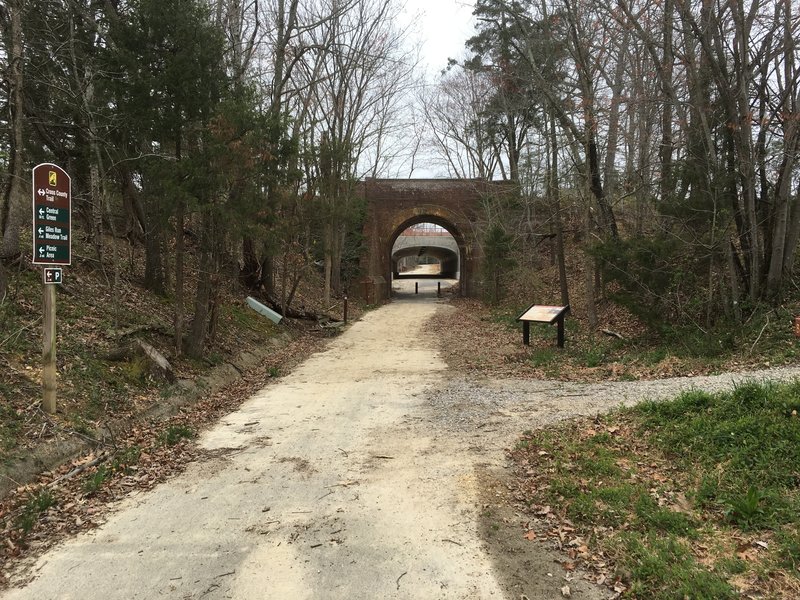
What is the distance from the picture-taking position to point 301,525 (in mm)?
3992

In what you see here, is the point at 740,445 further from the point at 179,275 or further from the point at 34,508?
the point at 179,275

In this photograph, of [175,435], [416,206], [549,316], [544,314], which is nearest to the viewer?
[175,435]

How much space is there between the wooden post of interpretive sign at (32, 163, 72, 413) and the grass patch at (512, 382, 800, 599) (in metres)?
5.00

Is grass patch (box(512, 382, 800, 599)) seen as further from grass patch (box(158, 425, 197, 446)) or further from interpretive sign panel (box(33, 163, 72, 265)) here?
interpretive sign panel (box(33, 163, 72, 265))

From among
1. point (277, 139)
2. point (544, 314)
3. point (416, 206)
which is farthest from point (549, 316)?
point (416, 206)

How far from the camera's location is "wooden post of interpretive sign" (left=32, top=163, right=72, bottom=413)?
17.9 feet

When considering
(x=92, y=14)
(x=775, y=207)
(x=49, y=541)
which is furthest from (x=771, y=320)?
(x=92, y=14)

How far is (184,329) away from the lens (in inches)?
402

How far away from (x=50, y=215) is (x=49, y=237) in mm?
235

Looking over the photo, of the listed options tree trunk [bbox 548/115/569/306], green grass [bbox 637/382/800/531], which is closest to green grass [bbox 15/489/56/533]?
green grass [bbox 637/382/800/531]

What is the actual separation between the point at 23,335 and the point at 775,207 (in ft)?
43.7

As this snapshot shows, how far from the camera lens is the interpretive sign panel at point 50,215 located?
17.9 ft

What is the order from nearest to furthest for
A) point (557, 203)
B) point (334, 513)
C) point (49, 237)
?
point (334, 513)
point (49, 237)
point (557, 203)

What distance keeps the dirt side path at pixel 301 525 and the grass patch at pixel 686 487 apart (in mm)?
653
